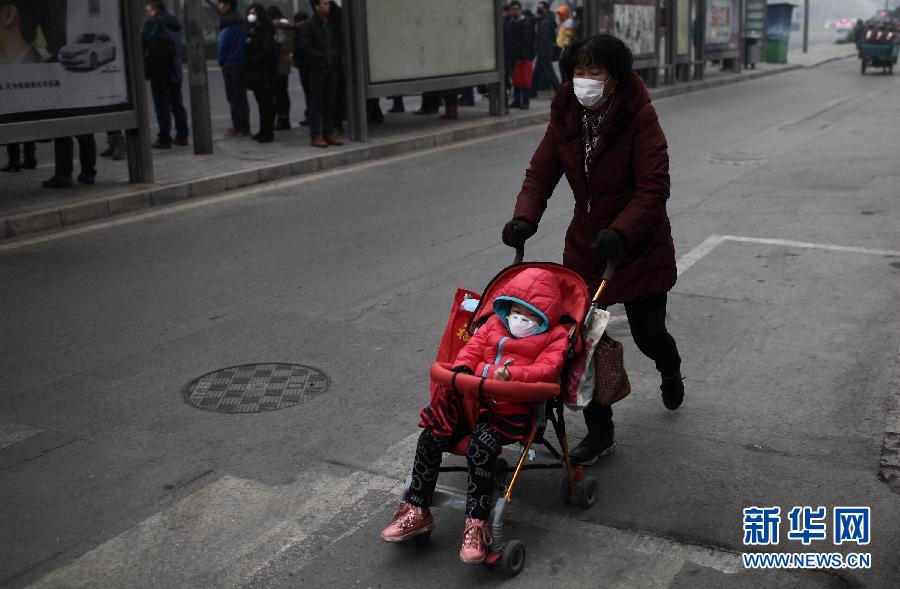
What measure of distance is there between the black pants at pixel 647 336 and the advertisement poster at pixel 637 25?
18.6 meters

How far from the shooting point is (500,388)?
3678 mm

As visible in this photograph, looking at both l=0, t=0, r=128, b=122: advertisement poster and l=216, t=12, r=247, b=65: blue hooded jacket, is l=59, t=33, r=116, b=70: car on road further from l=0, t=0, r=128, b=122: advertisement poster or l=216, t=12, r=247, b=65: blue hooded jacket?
l=216, t=12, r=247, b=65: blue hooded jacket

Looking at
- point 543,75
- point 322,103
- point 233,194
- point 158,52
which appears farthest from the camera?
point 543,75

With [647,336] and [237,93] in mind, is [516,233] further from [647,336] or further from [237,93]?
[237,93]

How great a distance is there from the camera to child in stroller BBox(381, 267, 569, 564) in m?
3.77

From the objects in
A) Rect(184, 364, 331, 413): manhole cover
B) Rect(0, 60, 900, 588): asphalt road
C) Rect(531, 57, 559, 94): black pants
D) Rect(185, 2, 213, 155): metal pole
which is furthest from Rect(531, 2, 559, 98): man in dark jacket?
Rect(184, 364, 331, 413): manhole cover

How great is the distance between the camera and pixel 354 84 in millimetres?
15031

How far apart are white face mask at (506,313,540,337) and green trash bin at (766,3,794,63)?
34.6 metres

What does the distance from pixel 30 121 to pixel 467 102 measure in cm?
1181

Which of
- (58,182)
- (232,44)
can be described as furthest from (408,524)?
(232,44)

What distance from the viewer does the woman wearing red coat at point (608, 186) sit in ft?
14.1

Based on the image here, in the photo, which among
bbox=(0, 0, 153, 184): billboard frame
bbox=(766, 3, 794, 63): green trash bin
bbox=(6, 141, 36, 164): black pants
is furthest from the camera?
bbox=(766, 3, 794, 63): green trash bin

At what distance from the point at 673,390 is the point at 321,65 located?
32.9ft

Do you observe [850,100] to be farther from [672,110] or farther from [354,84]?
[354,84]
